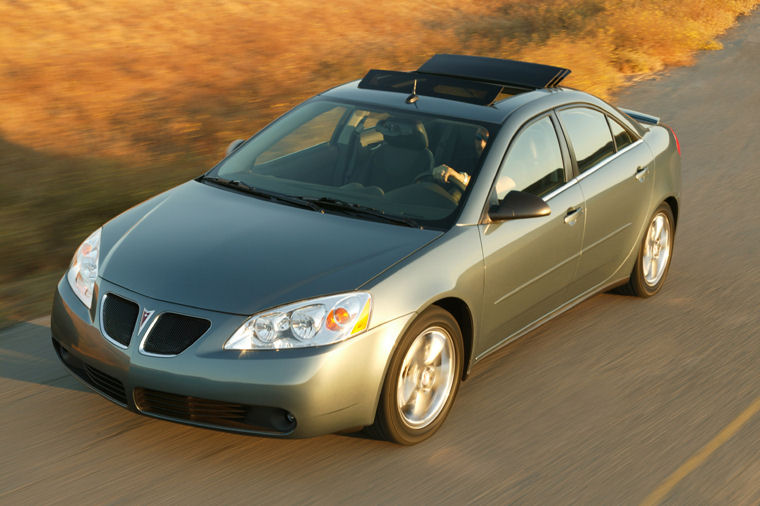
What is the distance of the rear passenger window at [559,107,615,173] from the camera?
6023 millimetres

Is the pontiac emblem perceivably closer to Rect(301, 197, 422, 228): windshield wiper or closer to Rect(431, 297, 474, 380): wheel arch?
Rect(301, 197, 422, 228): windshield wiper

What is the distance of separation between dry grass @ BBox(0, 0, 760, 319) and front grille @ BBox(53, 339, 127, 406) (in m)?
1.51

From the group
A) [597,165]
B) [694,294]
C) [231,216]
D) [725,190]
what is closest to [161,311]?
[231,216]

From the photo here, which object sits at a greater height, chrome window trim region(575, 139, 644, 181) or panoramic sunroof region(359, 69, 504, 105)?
panoramic sunroof region(359, 69, 504, 105)

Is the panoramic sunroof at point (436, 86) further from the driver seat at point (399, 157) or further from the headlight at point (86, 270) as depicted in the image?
the headlight at point (86, 270)

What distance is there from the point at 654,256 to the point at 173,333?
3.99 metres

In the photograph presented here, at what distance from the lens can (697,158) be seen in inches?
440

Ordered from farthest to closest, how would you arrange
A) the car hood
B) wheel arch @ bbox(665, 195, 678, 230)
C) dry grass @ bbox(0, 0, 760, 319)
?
dry grass @ bbox(0, 0, 760, 319)
wheel arch @ bbox(665, 195, 678, 230)
the car hood

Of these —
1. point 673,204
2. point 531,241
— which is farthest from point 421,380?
point 673,204

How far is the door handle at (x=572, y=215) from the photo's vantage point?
5707 millimetres

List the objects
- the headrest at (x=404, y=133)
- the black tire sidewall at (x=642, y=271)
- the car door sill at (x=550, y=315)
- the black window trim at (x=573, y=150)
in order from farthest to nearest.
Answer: the black tire sidewall at (x=642, y=271)
the black window trim at (x=573, y=150)
the headrest at (x=404, y=133)
the car door sill at (x=550, y=315)

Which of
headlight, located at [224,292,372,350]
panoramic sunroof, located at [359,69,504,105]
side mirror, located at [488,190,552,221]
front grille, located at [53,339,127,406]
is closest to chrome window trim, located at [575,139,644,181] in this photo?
panoramic sunroof, located at [359,69,504,105]

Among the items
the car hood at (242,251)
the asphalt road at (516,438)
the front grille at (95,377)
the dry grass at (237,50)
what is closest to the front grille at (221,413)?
the front grille at (95,377)

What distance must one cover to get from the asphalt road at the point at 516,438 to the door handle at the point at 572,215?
2.73 ft
